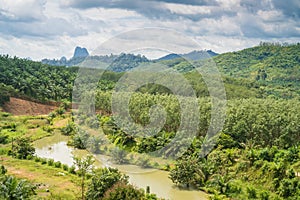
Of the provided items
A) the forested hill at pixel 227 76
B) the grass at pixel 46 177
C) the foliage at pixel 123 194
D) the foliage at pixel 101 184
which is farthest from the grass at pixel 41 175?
the forested hill at pixel 227 76

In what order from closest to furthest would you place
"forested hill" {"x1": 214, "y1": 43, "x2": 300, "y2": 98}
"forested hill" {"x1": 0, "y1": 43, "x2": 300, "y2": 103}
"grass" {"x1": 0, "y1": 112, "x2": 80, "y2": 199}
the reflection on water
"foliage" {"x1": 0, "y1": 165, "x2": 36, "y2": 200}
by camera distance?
"foliage" {"x1": 0, "y1": 165, "x2": 36, "y2": 200} < "grass" {"x1": 0, "y1": 112, "x2": 80, "y2": 199} < the reflection on water < "forested hill" {"x1": 0, "y1": 43, "x2": 300, "y2": 103} < "forested hill" {"x1": 214, "y1": 43, "x2": 300, "y2": 98}

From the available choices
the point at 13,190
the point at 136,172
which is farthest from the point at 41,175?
the point at 13,190

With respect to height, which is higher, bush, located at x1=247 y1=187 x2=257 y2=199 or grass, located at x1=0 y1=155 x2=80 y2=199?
bush, located at x1=247 y1=187 x2=257 y2=199

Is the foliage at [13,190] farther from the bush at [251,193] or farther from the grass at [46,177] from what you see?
the bush at [251,193]

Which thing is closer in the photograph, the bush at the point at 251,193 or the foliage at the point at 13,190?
the foliage at the point at 13,190

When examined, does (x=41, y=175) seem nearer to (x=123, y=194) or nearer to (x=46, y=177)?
(x=46, y=177)

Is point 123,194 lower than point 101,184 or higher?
higher

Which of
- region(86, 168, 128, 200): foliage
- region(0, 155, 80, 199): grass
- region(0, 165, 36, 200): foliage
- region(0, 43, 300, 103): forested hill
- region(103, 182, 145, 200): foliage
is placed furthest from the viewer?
region(0, 43, 300, 103): forested hill

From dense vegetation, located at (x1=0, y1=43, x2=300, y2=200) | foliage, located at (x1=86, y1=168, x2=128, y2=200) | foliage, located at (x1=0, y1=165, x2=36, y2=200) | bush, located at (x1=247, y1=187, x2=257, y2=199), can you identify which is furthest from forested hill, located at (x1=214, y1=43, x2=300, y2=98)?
foliage, located at (x1=0, y1=165, x2=36, y2=200)

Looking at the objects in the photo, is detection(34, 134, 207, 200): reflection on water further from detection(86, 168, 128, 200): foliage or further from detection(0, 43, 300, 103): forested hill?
detection(0, 43, 300, 103): forested hill
